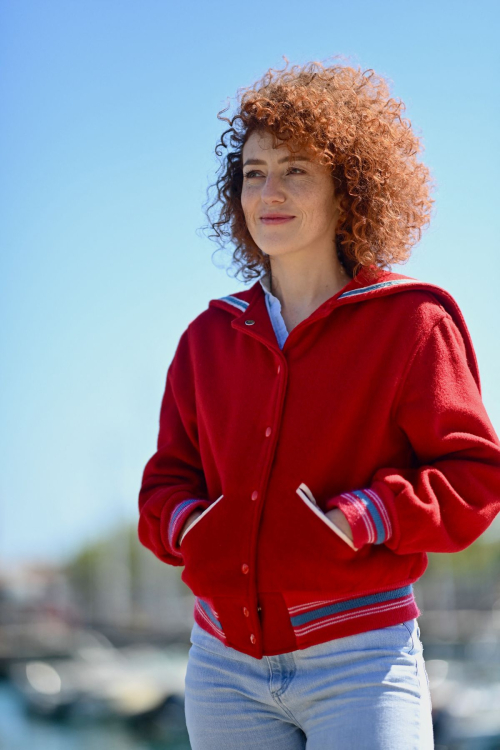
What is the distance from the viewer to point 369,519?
6.14 feet

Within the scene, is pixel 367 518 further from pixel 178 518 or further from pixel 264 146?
pixel 264 146

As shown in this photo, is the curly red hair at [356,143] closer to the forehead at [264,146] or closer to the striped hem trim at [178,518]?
the forehead at [264,146]

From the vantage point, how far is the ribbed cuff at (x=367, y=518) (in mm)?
1864

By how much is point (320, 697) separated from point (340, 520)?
37 cm

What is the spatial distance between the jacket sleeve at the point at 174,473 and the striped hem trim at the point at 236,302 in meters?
0.15

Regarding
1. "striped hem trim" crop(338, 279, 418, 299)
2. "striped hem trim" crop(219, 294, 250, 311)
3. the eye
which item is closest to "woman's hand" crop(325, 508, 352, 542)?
"striped hem trim" crop(338, 279, 418, 299)

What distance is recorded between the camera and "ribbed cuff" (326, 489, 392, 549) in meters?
1.86

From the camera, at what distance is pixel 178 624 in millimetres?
30578

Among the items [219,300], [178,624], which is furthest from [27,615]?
[219,300]

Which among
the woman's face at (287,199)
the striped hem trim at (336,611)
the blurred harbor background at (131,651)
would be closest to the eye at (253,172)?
the woman's face at (287,199)

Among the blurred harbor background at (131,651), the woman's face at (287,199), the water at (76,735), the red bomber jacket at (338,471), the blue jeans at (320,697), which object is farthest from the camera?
the blurred harbor background at (131,651)

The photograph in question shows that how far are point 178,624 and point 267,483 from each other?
29.8m

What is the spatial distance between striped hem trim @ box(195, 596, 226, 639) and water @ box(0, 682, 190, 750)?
16.7 metres

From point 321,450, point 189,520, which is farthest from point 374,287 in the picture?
point 189,520
